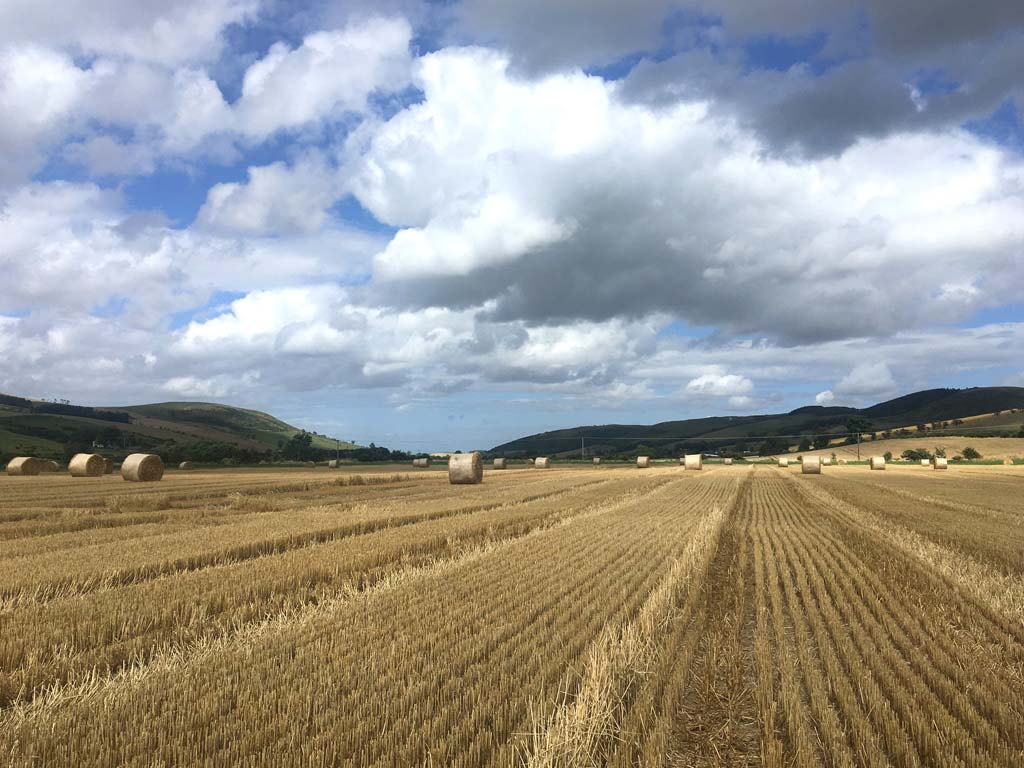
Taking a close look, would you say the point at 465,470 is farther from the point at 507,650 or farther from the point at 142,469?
the point at 507,650

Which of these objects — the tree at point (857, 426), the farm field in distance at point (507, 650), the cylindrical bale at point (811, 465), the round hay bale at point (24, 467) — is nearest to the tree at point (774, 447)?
the tree at point (857, 426)

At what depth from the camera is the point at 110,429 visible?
354ft

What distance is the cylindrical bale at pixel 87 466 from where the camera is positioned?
40000mm

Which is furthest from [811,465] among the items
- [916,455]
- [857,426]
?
[857,426]

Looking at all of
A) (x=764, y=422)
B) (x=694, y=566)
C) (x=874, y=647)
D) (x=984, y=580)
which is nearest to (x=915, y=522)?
(x=984, y=580)

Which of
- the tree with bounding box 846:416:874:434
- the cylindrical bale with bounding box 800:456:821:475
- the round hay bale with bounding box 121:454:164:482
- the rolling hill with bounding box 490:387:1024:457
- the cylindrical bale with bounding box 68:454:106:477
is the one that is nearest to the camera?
the round hay bale with bounding box 121:454:164:482

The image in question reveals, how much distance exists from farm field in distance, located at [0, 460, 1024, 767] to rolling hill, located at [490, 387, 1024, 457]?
114505 mm

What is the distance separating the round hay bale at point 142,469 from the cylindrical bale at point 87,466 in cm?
571

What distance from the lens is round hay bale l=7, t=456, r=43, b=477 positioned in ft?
138

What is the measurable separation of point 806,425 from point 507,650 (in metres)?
166

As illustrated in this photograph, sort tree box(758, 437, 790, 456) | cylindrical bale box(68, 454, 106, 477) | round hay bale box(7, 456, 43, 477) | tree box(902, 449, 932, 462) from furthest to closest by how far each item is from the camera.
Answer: tree box(758, 437, 790, 456) < tree box(902, 449, 932, 462) < round hay bale box(7, 456, 43, 477) < cylindrical bale box(68, 454, 106, 477)

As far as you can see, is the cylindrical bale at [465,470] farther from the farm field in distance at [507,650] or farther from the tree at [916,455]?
the tree at [916,455]

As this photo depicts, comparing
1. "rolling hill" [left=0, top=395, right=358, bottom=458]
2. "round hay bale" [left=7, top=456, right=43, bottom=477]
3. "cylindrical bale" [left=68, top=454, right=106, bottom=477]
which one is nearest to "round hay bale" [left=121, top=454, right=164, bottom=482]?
"cylindrical bale" [left=68, top=454, right=106, bottom=477]

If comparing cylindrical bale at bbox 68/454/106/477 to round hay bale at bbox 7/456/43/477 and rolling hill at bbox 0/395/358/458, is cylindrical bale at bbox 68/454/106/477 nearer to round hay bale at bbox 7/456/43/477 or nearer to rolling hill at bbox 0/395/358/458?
round hay bale at bbox 7/456/43/477
